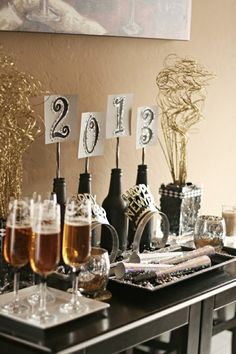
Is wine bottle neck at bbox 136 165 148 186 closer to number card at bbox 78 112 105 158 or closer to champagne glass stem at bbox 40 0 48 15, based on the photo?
number card at bbox 78 112 105 158

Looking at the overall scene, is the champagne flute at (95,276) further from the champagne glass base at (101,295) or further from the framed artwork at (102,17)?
the framed artwork at (102,17)

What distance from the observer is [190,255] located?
2.57 metres

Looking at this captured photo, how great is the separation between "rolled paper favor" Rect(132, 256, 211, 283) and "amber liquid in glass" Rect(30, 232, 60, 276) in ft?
1.46

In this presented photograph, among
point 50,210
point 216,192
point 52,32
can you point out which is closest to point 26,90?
point 52,32

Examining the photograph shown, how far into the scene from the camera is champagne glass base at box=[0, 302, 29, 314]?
2012 mm

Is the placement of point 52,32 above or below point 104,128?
above

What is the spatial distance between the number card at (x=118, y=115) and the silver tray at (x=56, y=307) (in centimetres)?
74

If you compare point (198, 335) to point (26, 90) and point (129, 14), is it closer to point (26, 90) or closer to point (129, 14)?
point (26, 90)

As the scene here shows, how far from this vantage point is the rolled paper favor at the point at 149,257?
2.50 metres

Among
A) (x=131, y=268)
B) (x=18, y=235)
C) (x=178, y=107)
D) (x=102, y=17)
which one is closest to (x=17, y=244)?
(x=18, y=235)

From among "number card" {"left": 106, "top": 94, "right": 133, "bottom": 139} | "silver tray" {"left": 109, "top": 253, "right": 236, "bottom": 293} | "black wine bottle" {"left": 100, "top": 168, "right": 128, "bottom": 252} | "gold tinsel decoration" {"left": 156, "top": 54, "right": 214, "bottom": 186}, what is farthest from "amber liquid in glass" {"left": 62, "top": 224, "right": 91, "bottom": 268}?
"gold tinsel decoration" {"left": 156, "top": 54, "right": 214, "bottom": 186}

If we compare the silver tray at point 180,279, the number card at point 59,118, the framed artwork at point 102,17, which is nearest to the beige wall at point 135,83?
the framed artwork at point 102,17

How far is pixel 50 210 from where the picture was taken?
6.57 ft

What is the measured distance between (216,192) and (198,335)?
147 centimetres
